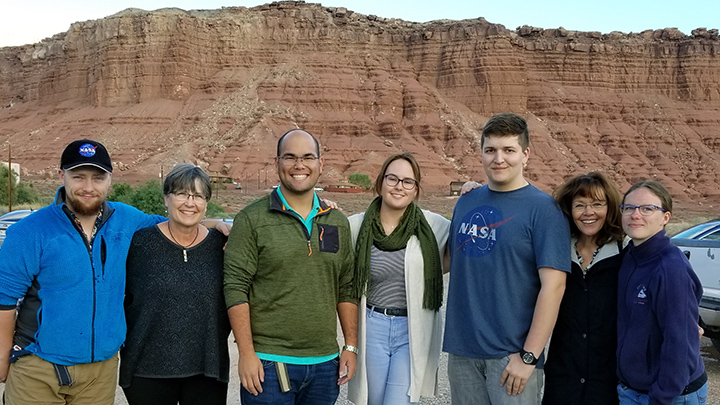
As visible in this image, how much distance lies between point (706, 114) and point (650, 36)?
51.3 feet

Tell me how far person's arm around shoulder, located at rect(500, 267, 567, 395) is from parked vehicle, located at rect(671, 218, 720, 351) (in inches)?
160

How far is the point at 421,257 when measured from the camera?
3674mm

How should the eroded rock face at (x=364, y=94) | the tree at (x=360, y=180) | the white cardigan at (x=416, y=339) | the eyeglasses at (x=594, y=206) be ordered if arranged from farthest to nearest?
the eroded rock face at (x=364, y=94), the tree at (x=360, y=180), the white cardigan at (x=416, y=339), the eyeglasses at (x=594, y=206)

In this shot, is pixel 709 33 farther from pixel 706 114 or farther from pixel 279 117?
pixel 279 117

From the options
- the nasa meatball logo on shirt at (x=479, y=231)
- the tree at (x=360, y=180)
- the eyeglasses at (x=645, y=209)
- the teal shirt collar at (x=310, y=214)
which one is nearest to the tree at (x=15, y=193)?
the tree at (x=360, y=180)

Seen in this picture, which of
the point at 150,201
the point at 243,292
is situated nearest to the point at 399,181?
the point at 243,292

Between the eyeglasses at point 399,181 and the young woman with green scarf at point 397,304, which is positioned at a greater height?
the eyeglasses at point 399,181

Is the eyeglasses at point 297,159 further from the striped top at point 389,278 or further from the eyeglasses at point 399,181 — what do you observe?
the striped top at point 389,278

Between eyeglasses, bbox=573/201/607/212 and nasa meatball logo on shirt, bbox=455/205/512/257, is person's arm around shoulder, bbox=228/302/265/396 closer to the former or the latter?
nasa meatball logo on shirt, bbox=455/205/512/257

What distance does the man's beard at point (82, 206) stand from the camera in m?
3.47

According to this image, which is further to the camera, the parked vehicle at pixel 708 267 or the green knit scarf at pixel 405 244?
the parked vehicle at pixel 708 267

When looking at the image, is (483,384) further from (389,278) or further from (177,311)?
(177,311)

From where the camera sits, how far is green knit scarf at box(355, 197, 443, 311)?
11.9 ft

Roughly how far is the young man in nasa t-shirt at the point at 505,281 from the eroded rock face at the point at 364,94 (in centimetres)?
5346
